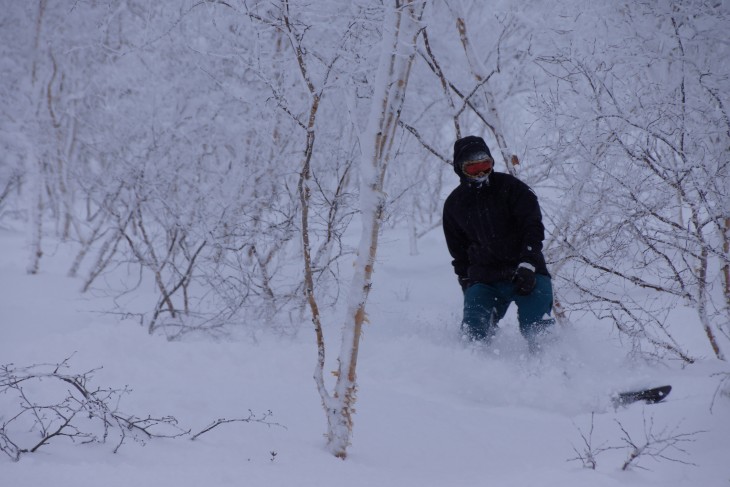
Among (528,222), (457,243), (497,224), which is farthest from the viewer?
(457,243)

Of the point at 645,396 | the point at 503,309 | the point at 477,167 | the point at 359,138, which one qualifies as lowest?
the point at 645,396

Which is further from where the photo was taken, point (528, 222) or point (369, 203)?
point (528, 222)

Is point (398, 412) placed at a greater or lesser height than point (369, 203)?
lesser

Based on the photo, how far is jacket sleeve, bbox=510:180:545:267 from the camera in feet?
11.5

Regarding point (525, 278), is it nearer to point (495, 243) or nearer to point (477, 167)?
point (495, 243)

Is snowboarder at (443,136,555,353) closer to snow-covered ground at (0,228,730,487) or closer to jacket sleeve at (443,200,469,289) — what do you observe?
jacket sleeve at (443,200,469,289)

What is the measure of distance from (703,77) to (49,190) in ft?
48.9

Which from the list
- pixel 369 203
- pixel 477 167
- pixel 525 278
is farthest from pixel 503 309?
pixel 369 203

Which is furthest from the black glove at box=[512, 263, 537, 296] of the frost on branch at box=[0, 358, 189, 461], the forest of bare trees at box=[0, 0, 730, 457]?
the frost on branch at box=[0, 358, 189, 461]

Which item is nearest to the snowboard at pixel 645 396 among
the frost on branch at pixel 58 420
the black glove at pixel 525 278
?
the black glove at pixel 525 278

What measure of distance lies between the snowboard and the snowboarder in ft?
2.19

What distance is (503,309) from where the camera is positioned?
12.6ft

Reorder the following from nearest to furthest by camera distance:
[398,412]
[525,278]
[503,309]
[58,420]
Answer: [58,420] → [398,412] → [525,278] → [503,309]

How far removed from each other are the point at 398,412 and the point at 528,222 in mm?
1491
